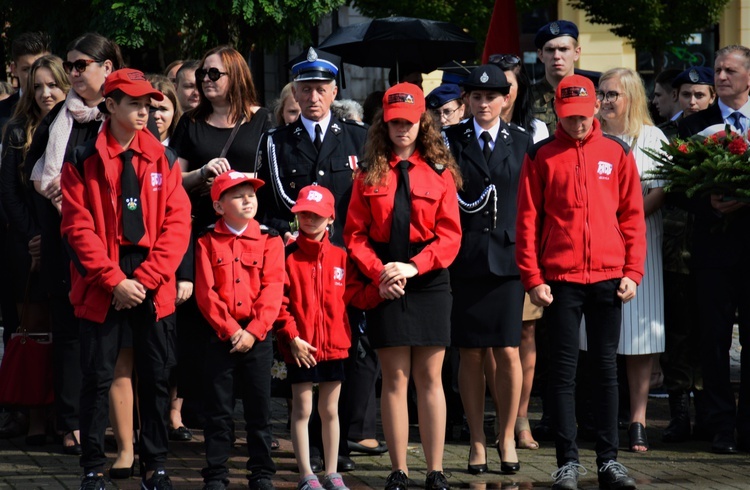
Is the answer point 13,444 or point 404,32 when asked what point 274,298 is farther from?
point 404,32

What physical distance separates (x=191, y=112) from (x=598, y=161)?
251cm

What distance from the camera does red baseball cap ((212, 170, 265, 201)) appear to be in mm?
6941

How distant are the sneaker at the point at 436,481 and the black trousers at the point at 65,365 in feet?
7.70

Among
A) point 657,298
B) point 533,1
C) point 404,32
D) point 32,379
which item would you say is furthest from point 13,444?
point 533,1

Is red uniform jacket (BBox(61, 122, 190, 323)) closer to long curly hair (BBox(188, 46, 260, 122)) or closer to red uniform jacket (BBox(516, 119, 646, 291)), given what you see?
long curly hair (BBox(188, 46, 260, 122))

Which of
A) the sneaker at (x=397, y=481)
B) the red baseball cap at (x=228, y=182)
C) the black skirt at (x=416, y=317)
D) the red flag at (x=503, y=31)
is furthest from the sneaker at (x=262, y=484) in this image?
the red flag at (x=503, y=31)

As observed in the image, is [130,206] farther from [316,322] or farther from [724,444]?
[724,444]

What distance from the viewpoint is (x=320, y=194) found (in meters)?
7.04

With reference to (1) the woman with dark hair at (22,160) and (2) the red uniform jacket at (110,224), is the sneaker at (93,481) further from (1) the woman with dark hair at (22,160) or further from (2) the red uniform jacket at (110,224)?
(1) the woman with dark hair at (22,160)

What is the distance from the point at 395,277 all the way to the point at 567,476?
1.38m

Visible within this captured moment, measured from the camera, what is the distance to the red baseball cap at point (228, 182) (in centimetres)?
694

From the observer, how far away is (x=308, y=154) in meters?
7.66

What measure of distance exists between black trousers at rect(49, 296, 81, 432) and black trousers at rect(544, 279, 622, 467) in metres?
2.91

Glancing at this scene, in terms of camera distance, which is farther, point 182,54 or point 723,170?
point 182,54
